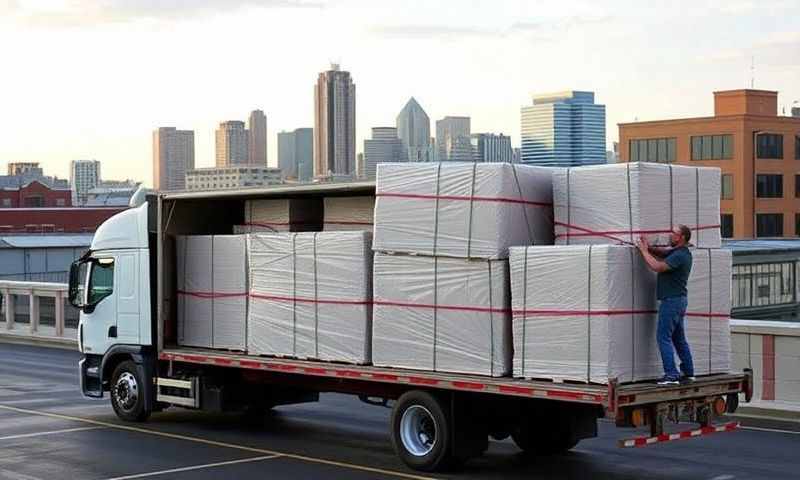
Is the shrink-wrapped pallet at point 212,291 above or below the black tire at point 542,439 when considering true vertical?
above

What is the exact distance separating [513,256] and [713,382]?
251cm

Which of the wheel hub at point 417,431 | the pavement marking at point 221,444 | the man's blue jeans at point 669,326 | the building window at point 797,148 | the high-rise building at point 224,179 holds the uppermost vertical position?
the building window at point 797,148

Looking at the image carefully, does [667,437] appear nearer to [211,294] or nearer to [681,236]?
[681,236]

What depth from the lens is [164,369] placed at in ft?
57.7

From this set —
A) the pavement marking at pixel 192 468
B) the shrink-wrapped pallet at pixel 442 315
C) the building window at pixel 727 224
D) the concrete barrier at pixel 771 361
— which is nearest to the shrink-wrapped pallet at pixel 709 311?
Result: the shrink-wrapped pallet at pixel 442 315

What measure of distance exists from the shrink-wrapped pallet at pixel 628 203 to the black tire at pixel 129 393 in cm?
738

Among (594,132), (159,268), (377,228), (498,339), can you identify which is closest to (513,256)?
(498,339)

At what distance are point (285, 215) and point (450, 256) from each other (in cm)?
380

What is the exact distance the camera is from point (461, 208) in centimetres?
1330

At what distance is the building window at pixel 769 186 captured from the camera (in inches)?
4230

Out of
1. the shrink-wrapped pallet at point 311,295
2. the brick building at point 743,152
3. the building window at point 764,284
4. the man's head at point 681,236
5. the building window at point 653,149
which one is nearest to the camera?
the man's head at point 681,236

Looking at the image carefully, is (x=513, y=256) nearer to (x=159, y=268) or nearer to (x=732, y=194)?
(x=159, y=268)

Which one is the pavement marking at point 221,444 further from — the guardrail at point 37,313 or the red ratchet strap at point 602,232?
the guardrail at point 37,313

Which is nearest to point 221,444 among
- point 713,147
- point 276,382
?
point 276,382
